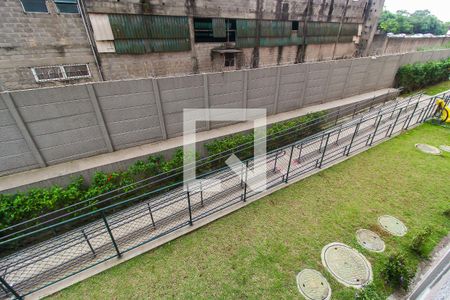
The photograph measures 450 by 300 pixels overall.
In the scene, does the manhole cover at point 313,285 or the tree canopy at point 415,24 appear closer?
the manhole cover at point 313,285

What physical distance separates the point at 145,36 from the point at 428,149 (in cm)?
1251

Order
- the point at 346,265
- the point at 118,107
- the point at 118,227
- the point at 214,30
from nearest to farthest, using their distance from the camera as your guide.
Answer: the point at 346,265 → the point at 118,227 → the point at 118,107 → the point at 214,30

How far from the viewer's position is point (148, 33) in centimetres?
1061

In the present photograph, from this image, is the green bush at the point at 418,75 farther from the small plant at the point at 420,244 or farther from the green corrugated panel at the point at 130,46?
the green corrugated panel at the point at 130,46

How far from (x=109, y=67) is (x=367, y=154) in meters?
11.4

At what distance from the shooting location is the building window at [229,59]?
45.3 feet

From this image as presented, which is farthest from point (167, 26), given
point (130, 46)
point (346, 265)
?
point (346, 265)

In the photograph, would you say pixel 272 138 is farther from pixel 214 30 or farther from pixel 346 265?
pixel 214 30

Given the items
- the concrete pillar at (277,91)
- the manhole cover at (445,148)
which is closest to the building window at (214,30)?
the concrete pillar at (277,91)

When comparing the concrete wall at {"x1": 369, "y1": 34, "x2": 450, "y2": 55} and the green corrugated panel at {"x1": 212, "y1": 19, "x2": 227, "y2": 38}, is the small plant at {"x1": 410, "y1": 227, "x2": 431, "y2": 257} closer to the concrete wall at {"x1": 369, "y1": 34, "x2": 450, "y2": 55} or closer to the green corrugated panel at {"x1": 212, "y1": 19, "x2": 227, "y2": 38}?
the green corrugated panel at {"x1": 212, "y1": 19, "x2": 227, "y2": 38}

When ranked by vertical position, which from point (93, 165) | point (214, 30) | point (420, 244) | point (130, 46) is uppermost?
point (214, 30)

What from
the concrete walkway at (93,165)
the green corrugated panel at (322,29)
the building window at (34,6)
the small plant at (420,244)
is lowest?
the small plant at (420,244)

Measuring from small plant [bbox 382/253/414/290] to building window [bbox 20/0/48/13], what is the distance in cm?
1303

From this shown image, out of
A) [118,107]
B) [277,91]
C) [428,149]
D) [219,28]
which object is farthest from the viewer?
[219,28]
